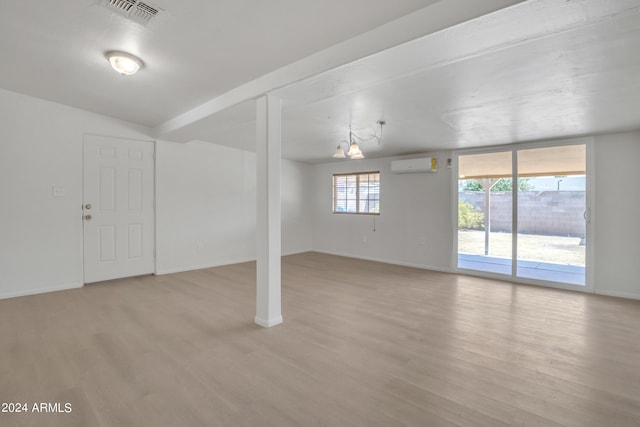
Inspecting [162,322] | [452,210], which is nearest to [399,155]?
[452,210]

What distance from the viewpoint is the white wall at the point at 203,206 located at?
527cm

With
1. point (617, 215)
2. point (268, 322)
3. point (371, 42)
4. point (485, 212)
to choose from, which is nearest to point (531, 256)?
point (485, 212)

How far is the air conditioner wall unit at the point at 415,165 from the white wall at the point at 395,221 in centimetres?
16

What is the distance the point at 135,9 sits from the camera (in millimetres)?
2057

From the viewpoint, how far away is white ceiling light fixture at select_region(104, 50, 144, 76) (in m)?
2.64

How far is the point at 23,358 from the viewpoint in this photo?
7.91ft

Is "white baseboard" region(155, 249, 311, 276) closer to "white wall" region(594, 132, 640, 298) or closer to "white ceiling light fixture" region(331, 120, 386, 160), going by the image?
"white ceiling light fixture" region(331, 120, 386, 160)

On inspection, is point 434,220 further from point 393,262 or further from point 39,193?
point 39,193

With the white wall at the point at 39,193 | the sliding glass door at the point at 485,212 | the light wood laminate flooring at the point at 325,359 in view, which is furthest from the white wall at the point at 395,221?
the white wall at the point at 39,193

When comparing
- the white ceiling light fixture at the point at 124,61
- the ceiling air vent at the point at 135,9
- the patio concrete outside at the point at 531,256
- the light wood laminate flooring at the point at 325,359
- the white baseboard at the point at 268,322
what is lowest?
the light wood laminate flooring at the point at 325,359

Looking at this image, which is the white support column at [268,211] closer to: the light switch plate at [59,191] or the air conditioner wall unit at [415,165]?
the light switch plate at [59,191]

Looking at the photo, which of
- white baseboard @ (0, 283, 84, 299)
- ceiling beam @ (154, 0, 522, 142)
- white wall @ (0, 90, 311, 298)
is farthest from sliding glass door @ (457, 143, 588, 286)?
Answer: white baseboard @ (0, 283, 84, 299)

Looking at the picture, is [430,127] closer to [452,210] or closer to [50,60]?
[452,210]

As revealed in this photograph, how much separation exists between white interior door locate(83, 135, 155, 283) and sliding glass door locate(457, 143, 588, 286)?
17.9ft
